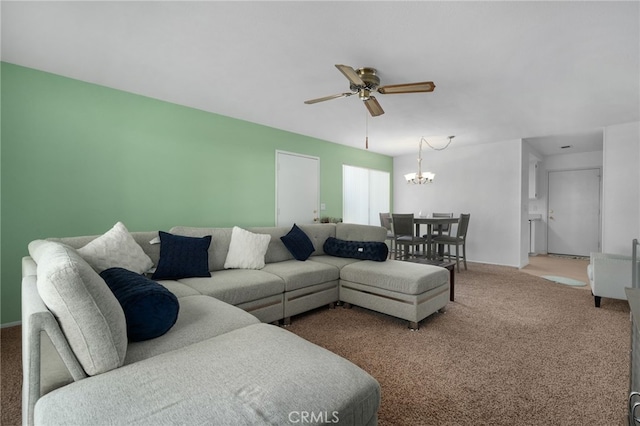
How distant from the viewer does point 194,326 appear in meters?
1.49

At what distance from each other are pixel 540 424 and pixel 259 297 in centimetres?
199

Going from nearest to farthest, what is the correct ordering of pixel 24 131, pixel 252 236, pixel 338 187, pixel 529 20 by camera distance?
pixel 529 20
pixel 24 131
pixel 252 236
pixel 338 187

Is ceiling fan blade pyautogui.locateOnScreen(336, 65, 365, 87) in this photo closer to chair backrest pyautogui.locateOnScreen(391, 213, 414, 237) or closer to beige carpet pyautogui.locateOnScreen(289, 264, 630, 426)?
beige carpet pyautogui.locateOnScreen(289, 264, 630, 426)

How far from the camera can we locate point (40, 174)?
2705 millimetres

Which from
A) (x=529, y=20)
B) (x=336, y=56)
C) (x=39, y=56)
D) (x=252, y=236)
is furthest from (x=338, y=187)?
(x=39, y=56)

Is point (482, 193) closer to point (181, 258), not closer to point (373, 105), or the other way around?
point (373, 105)

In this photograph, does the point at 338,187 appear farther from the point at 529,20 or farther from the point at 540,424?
the point at 540,424

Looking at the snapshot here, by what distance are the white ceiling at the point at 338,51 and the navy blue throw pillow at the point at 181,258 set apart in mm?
1632

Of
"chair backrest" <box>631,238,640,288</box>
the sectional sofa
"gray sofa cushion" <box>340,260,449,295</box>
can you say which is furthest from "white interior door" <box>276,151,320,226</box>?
"chair backrest" <box>631,238,640,288</box>

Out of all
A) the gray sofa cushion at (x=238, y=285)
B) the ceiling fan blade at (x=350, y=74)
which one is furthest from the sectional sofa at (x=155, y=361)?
the ceiling fan blade at (x=350, y=74)

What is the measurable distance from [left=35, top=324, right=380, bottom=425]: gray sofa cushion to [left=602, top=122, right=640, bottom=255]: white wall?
558 centimetres

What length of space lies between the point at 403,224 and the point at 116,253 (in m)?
3.88

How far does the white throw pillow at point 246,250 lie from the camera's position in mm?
2941

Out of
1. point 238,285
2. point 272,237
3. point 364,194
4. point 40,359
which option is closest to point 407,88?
point 272,237
